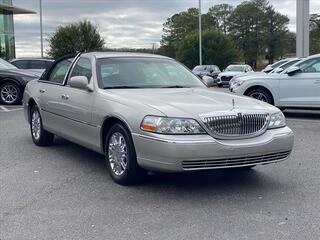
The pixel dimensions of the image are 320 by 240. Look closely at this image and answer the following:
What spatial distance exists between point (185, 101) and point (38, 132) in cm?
357

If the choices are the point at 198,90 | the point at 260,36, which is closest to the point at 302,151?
the point at 198,90

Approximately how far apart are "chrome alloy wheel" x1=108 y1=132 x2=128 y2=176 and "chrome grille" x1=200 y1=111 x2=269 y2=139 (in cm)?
101

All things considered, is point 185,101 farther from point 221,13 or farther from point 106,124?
point 221,13

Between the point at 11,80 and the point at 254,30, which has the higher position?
the point at 254,30

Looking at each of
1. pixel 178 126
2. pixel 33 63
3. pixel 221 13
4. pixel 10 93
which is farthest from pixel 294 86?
pixel 221 13

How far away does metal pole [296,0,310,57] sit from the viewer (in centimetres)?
2630

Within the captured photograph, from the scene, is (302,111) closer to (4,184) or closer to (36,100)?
(36,100)

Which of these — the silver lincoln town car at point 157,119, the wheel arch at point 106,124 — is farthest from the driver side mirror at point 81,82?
the wheel arch at point 106,124

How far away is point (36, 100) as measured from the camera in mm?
8305

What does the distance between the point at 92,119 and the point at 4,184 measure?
4.16ft

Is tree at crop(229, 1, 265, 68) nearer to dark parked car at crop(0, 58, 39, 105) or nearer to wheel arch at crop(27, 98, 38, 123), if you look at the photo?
dark parked car at crop(0, 58, 39, 105)

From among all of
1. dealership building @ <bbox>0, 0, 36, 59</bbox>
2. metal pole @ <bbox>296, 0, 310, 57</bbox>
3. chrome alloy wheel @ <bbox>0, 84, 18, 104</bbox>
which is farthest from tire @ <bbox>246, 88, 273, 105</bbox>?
dealership building @ <bbox>0, 0, 36, 59</bbox>

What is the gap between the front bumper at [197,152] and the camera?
16.8 feet

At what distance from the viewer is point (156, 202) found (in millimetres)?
5258
